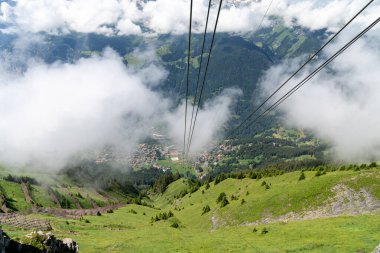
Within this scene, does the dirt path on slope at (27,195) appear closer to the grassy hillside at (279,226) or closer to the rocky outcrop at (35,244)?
the grassy hillside at (279,226)

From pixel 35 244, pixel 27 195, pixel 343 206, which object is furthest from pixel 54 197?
pixel 35 244

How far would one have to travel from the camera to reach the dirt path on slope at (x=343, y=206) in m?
66.2

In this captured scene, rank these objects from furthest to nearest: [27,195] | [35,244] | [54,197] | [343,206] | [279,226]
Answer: [54,197] < [27,195] < [343,206] < [279,226] < [35,244]

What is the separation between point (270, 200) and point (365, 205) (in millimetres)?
23801

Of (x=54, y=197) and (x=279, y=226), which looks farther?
(x=54, y=197)

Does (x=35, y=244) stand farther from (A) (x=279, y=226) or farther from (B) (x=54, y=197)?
(B) (x=54, y=197)

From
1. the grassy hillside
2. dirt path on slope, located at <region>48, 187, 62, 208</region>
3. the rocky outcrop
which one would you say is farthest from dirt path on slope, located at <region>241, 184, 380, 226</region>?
dirt path on slope, located at <region>48, 187, 62, 208</region>

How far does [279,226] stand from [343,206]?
16.9 metres

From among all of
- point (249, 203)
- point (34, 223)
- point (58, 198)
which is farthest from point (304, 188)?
point (58, 198)

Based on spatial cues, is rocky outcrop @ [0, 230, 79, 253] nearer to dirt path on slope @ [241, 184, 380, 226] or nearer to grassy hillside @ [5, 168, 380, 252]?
grassy hillside @ [5, 168, 380, 252]

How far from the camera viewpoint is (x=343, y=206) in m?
70.0

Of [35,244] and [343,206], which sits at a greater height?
[343,206]

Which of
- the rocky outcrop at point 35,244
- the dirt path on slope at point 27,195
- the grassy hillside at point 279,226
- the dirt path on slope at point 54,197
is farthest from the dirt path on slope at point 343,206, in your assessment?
the dirt path on slope at point 54,197

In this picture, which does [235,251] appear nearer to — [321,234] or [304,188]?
[321,234]
